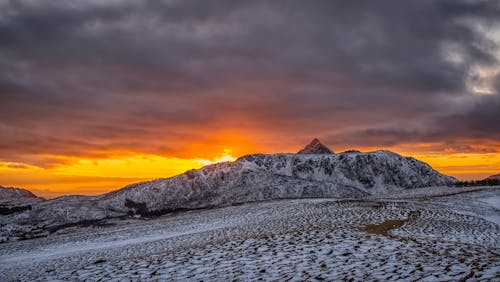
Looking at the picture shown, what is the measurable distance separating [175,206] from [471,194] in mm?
87035

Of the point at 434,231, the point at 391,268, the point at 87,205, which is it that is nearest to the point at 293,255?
the point at 391,268

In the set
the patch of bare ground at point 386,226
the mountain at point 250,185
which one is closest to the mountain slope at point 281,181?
the mountain at point 250,185

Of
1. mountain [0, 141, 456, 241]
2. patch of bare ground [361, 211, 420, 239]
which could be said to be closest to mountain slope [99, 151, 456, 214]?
mountain [0, 141, 456, 241]

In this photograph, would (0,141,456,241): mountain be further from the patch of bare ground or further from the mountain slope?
the patch of bare ground

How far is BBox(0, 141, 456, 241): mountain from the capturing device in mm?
104375

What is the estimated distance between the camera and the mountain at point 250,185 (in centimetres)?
10438

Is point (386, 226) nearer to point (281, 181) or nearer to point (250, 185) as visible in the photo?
point (250, 185)

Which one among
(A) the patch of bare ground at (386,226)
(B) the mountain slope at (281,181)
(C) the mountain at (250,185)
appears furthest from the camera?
(B) the mountain slope at (281,181)

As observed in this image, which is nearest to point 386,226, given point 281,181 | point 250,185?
point 250,185

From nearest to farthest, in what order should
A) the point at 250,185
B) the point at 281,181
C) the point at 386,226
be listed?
the point at 386,226, the point at 250,185, the point at 281,181

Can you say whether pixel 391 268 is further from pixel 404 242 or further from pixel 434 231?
pixel 434 231

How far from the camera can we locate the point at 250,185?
120m

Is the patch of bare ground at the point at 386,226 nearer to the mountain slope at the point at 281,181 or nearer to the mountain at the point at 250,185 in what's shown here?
the mountain at the point at 250,185

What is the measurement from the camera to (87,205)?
109 m
